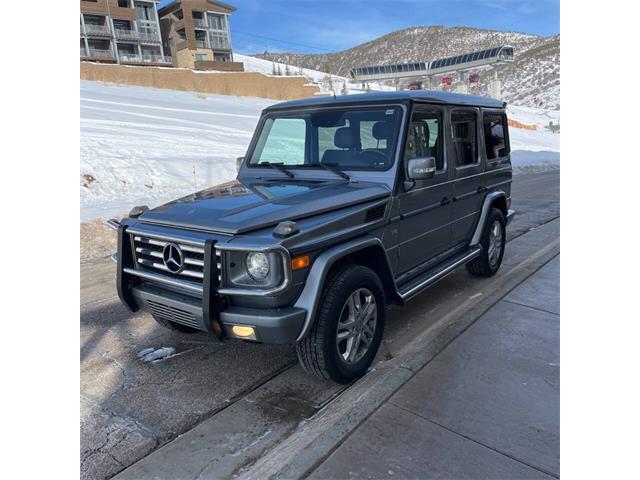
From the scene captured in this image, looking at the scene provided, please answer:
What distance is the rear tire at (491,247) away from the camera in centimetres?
558

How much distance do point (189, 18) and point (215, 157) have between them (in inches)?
1817

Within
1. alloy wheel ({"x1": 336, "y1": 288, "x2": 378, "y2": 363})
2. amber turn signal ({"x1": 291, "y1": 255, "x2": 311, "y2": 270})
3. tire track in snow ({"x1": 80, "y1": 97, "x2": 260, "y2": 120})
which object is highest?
tire track in snow ({"x1": 80, "y1": 97, "x2": 260, "y2": 120})

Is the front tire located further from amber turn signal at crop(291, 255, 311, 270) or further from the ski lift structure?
the ski lift structure

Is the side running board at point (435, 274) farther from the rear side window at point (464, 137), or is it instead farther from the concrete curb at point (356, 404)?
the rear side window at point (464, 137)

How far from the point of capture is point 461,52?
87812 mm

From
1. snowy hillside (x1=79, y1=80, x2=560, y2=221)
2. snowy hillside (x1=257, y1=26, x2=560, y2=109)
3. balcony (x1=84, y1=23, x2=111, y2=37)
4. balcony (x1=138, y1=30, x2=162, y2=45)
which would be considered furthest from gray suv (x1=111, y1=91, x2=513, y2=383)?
snowy hillside (x1=257, y1=26, x2=560, y2=109)

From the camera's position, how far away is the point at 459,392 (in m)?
3.38

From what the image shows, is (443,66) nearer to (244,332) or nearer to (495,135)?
(495,135)

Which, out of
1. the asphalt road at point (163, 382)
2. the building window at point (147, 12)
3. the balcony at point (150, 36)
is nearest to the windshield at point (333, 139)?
the asphalt road at point (163, 382)

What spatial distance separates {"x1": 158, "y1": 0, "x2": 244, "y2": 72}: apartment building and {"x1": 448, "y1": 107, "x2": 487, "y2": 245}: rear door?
1996 inches

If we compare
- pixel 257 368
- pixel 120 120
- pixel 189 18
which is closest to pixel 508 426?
pixel 257 368

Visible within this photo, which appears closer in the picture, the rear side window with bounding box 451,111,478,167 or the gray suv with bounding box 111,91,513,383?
the gray suv with bounding box 111,91,513,383

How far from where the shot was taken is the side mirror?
3812mm

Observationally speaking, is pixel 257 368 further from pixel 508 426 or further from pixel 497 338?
pixel 497 338
